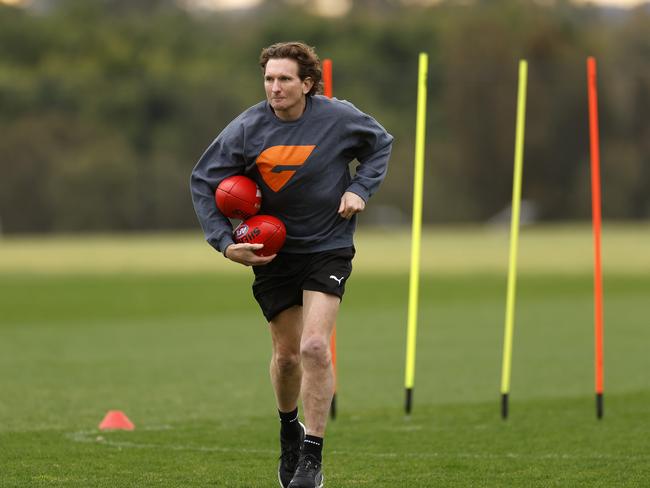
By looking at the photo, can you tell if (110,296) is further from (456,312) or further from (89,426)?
(89,426)

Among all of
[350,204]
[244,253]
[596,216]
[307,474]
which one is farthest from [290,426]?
[596,216]

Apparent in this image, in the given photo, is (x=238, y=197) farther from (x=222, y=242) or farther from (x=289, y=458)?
(x=289, y=458)

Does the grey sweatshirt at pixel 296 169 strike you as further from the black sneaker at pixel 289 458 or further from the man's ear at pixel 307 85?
the black sneaker at pixel 289 458

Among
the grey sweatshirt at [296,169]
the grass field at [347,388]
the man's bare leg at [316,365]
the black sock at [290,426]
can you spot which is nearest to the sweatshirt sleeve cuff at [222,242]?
the grey sweatshirt at [296,169]

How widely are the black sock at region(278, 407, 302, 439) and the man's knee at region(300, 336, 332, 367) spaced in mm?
682

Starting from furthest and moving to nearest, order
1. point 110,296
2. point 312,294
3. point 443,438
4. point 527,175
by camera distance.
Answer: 1. point 527,175
2. point 110,296
3. point 443,438
4. point 312,294

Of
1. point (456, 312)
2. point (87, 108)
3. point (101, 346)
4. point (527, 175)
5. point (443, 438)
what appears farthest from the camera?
point (87, 108)

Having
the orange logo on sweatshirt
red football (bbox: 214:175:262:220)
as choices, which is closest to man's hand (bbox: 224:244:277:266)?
red football (bbox: 214:175:262:220)

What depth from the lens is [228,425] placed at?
1091 centimetres

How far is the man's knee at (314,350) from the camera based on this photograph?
299 inches

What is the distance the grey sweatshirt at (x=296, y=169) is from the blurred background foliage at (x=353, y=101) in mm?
49057

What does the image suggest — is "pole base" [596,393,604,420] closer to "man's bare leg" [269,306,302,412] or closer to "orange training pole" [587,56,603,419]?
"orange training pole" [587,56,603,419]

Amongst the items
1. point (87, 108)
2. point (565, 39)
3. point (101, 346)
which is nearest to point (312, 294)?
point (101, 346)

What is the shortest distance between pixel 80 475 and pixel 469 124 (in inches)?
2228
